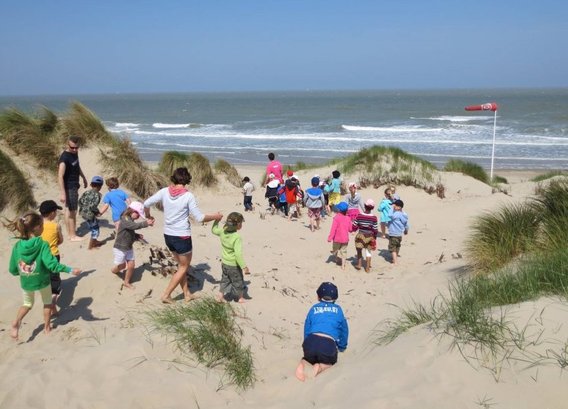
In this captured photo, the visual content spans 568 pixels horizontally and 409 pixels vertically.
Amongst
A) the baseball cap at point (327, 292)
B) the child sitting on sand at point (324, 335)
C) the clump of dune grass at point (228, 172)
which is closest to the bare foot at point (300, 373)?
the child sitting on sand at point (324, 335)

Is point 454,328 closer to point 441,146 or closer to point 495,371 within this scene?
point 495,371

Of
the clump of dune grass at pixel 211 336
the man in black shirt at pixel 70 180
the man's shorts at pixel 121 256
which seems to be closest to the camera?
the clump of dune grass at pixel 211 336

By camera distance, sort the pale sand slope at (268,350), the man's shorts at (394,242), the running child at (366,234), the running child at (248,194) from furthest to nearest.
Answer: the running child at (248,194), the man's shorts at (394,242), the running child at (366,234), the pale sand slope at (268,350)

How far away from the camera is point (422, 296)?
6.85 m

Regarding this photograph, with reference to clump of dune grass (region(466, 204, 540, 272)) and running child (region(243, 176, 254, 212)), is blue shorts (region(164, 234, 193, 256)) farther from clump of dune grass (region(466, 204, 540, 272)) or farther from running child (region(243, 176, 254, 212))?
running child (region(243, 176, 254, 212))

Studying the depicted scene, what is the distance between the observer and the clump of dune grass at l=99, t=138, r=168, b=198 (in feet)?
39.9

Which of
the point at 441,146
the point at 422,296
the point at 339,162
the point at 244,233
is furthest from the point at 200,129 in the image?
the point at 422,296

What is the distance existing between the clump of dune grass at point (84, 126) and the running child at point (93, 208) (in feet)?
16.9

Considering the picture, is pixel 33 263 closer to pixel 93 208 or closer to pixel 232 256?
pixel 232 256

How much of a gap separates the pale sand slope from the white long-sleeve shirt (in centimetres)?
108

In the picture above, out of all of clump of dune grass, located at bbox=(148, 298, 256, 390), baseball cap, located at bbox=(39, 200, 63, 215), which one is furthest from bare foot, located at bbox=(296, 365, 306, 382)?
baseball cap, located at bbox=(39, 200, 63, 215)

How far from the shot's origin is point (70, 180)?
26.5 ft

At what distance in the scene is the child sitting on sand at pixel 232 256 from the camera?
21.3 feet

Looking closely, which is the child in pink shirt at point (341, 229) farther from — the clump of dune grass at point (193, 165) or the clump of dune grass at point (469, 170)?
the clump of dune grass at point (469, 170)
